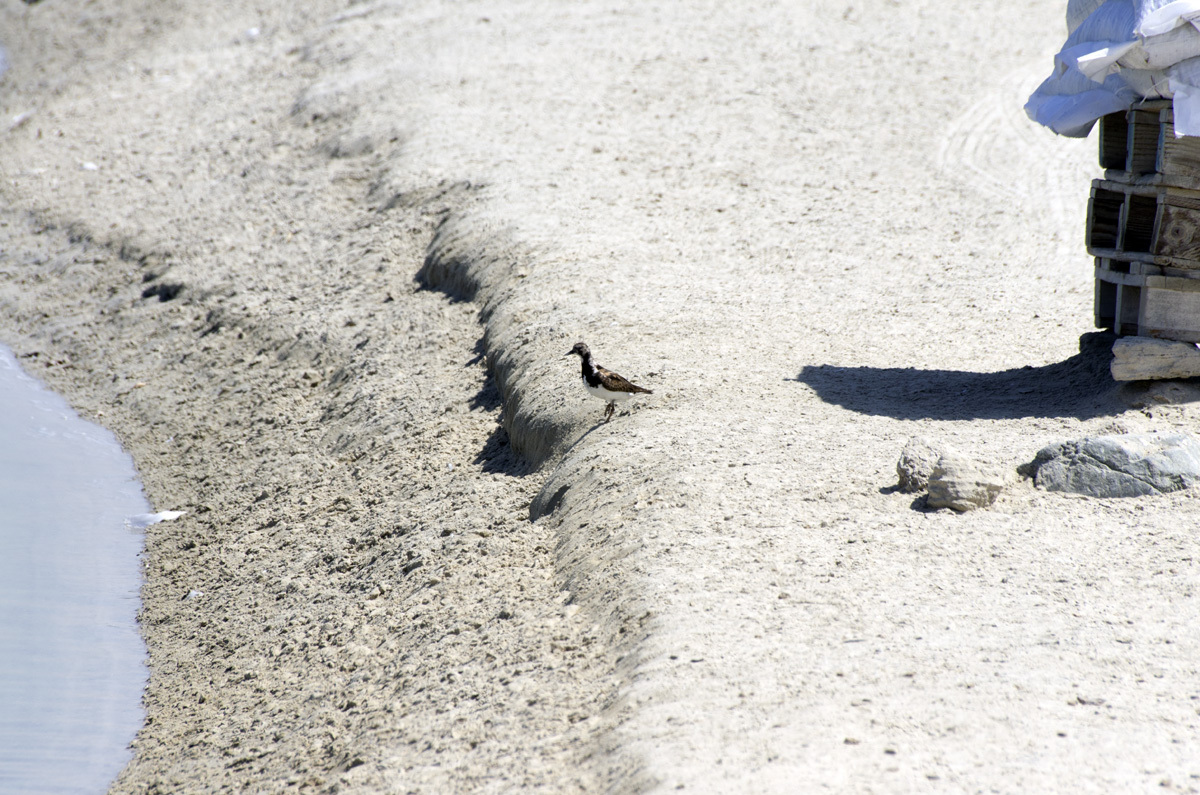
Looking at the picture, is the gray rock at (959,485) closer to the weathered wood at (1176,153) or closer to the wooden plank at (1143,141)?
the weathered wood at (1176,153)

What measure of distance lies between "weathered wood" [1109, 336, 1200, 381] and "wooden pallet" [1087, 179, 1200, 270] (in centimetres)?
54

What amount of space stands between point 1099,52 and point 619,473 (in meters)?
4.01

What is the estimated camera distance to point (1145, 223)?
304 inches

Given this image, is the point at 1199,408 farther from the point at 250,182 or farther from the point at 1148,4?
the point at 250,182

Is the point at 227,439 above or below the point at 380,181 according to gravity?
below

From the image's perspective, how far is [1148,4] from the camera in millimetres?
6969

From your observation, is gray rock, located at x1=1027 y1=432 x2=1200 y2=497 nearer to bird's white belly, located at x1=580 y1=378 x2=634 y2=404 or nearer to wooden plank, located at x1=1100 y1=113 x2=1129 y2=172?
wooden plank, located at x1=1100 y1=113 x2=1129 y2=172

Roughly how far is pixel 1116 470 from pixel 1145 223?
2.02 m

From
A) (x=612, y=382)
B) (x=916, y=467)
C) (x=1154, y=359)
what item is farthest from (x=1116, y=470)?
(x=612, y=382)

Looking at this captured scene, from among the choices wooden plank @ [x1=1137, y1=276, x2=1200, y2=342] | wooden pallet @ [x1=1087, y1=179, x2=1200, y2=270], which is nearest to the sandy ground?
wooden plank @ [x1=1137, y1=276, x2=1200, y2=342]

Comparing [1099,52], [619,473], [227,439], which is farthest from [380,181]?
[1099,52]

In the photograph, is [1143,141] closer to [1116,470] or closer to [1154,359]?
[1154,359]

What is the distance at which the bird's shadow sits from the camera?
7957mm

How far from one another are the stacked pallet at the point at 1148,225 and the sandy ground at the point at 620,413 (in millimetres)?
512
